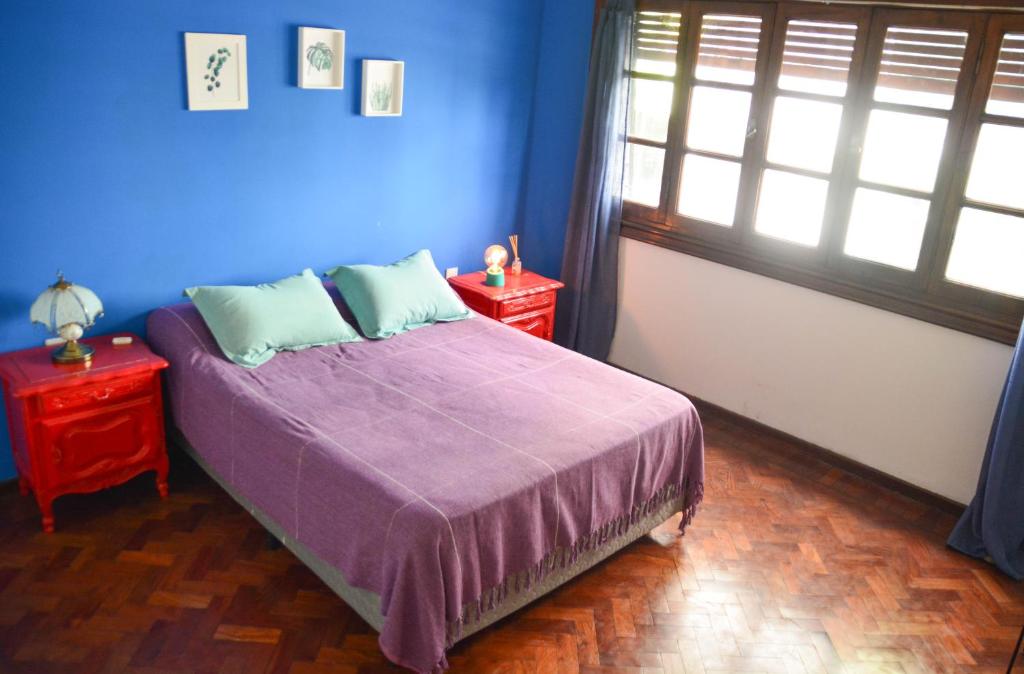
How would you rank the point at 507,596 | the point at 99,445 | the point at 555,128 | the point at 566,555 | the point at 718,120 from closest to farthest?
the point at 507,596 < the point at 566,555 < the point at 99,445 < the point at 718,120 < the point at 555,128

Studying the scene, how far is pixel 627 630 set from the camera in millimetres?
2998

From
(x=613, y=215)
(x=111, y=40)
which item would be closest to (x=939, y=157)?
(x=613, y=215)

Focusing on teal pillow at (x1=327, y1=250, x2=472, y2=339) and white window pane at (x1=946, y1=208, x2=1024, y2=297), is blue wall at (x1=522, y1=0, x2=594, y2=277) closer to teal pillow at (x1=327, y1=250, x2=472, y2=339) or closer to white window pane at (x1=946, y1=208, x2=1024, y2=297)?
teal pillow at (x1=327, y1=250, x2=472, y2=339)

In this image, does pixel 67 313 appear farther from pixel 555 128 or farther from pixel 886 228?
pixel 886 228

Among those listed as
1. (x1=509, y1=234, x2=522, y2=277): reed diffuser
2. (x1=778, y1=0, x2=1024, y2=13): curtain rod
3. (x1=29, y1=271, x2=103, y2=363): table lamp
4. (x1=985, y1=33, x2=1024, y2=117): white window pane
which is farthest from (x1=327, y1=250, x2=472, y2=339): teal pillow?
(x1=985, y1=33, x2=1024, y2=117): white window pane

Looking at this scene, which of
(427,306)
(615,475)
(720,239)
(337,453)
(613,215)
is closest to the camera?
(337,453)

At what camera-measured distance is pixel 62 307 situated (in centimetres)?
320

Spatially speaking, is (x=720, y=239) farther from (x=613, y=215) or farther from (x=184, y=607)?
(x=184, y=607)

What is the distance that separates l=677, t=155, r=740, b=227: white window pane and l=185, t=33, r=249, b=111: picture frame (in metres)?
2.26

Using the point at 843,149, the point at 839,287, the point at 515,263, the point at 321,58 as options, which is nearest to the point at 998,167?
the point at 843,149

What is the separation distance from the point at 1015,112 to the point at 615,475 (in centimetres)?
216

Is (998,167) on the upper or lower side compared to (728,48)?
lower

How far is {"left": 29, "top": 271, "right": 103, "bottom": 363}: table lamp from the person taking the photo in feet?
10.5

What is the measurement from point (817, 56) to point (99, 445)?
11.4 ft
